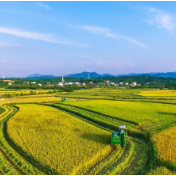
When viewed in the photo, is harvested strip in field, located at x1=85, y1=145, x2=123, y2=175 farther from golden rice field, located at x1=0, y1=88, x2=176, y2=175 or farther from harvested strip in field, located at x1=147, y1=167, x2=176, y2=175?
harvested strip in field, located at x1=147, y1=167, x2=176, y2=175

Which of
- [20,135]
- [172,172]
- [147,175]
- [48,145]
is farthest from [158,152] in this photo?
[20,135]

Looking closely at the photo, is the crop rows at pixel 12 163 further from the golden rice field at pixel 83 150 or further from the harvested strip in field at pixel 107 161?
the harvested strip in field at pixel 107 161

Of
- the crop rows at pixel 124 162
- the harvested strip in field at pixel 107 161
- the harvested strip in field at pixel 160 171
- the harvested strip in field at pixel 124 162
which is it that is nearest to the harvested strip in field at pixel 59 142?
the harvested strip in field at pixel 107 161

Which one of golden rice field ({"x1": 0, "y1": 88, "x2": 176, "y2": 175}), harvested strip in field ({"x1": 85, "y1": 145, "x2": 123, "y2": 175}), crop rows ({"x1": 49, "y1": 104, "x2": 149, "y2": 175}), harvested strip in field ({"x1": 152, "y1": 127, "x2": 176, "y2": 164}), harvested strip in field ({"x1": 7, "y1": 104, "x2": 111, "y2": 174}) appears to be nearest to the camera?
harvested strip in field ({"x1": 85, "y1": 145, "x2": 123, "y2": 175})

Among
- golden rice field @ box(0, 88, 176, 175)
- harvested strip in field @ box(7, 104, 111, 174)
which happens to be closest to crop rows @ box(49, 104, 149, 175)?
golden rice field @ box(0, 88, 176, 175)

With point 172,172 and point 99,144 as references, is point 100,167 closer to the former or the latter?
point 99,144

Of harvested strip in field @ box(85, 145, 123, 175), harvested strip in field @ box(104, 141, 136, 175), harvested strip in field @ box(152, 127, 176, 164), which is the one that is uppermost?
harvested strip in field @ box(152, 127, 176, 164)

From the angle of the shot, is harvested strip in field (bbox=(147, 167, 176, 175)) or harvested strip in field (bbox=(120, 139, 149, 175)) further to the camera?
harvested strip in field (bbox=(120, 139, 149, 175))

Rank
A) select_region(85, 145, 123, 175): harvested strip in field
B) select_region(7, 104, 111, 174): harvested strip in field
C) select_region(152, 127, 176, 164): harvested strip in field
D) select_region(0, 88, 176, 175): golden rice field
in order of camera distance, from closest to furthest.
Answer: select_region(85, 145, 123, 175): harvested strip in field → select_region(0, 88, 176, 175): golden rice field → select_region(7, 104, 111, 174): harvested strip in field → select_region(152, 127, 176, 164): harvested strip in field
